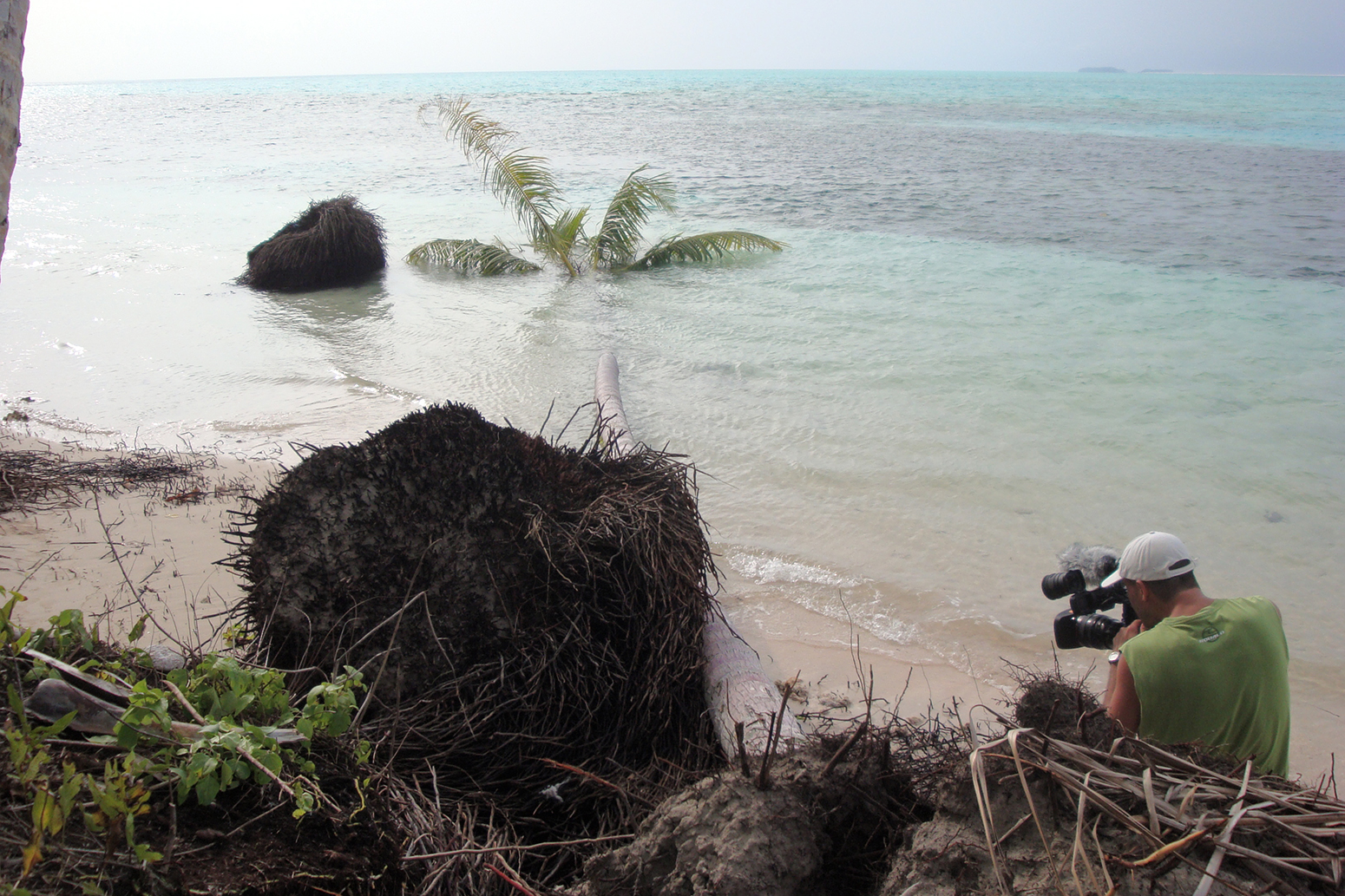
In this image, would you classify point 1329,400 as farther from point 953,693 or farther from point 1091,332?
point 953,693

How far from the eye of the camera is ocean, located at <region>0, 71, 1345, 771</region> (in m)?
5.87

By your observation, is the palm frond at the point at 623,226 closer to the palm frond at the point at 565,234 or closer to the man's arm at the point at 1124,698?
the palm frond at the point at 565,234

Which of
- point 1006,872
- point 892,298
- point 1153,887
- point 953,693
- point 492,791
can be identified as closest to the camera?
point 1153,887

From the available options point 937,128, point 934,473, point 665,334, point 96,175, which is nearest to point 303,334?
point 665,334

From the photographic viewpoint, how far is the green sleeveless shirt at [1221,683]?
9.75ft

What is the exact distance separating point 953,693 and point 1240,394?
7211mm

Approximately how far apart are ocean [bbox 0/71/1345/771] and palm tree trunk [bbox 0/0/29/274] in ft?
13.0

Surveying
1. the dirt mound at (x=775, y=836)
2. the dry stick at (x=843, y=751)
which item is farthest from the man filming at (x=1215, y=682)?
the dry stick at (x=843, y=751)

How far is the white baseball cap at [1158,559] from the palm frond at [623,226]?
12396mm

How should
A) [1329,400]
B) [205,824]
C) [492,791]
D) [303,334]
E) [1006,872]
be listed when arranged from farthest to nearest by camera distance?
[303,334]
[1329,400]
[492,791]
[205,824]
[1006,872]

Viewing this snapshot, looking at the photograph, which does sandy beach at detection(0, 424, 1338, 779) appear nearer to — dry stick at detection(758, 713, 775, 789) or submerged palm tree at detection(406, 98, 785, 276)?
dry stick at detection(758, 713, 775, 789)

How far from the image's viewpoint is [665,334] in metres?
11.2

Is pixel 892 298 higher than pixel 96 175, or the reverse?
pixel 96 175

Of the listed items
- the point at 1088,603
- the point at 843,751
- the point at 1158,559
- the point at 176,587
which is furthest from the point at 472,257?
the point at 843,751
